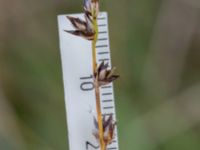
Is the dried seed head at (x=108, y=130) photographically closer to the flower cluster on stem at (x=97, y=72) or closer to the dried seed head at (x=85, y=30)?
the flower cluster on stem at (x=97, y=72)

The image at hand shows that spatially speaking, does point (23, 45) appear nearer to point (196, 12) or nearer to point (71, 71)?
point (71, 71)

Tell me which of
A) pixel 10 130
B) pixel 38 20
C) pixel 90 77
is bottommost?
pixel 10 130

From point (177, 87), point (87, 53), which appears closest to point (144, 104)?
point (177, 87)

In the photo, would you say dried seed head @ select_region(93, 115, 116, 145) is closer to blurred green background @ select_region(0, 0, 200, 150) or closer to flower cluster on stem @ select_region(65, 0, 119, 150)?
flower cluster on stem @ select_region(65, 0, 119, 150)

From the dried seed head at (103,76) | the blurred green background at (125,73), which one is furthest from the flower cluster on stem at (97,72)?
the blurred green background at (125,73)

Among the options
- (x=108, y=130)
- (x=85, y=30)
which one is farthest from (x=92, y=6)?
Result: (x=108, y=130)

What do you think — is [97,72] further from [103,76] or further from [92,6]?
[92,6]

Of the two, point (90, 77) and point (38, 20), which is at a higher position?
point (38, 20)
